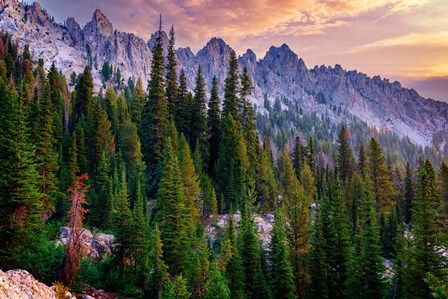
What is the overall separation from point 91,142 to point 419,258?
46.2 metres

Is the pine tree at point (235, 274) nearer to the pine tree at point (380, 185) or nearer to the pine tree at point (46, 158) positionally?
the pine tree at point (46, 158)

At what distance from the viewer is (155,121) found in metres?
48.9

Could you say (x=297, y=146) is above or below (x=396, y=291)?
above

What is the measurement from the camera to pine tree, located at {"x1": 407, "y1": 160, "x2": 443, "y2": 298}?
22.8 m

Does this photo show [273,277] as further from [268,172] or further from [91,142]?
[91,142]

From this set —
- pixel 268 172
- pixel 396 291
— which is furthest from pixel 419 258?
pixel 268 172

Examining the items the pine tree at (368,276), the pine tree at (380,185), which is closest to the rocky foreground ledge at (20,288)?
the pine tree at (368,276)

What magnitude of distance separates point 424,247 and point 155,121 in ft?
118

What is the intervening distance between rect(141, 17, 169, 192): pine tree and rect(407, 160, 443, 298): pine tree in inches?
1243

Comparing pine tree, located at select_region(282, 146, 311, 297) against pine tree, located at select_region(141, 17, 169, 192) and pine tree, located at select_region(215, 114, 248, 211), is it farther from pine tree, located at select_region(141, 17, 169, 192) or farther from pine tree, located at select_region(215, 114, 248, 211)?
pine tree, located at select_region(141, 17, 169, 192)

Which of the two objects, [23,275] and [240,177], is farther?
[240,177]

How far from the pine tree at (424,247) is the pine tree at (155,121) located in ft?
104

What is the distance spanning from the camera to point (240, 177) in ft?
158

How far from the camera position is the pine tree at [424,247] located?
899 inches
